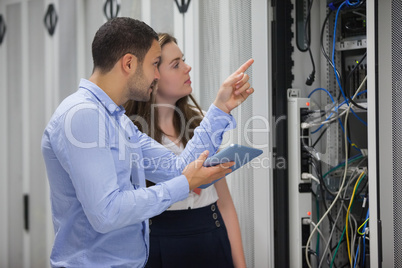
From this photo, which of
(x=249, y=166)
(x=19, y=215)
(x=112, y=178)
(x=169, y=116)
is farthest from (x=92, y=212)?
(x=19, y=215)

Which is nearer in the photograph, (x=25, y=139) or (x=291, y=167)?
(x=291, y=167)

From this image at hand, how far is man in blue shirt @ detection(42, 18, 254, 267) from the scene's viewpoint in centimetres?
110

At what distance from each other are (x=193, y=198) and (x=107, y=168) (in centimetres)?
74

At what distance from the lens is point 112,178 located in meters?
1.12

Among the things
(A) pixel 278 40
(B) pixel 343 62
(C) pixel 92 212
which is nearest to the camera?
(C) pixel 92 212

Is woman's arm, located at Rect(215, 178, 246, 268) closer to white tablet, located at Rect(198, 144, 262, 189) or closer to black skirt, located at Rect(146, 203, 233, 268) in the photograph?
black skirt, located at Rect(146, 203, 233, 268)

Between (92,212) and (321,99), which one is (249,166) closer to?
(321,99)

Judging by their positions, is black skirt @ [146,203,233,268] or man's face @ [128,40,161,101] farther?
black skirt @ [146,203,233,268]

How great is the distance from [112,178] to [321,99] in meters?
1.69

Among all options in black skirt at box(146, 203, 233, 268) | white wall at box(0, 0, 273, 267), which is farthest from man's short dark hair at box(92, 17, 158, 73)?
white wall at box(0, 0, 273, 267)

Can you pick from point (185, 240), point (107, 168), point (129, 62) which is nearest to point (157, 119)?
point (185, 240)

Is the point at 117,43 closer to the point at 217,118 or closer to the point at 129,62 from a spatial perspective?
the point at 129,62

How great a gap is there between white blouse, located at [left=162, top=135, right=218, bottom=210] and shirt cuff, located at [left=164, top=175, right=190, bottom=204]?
52cm

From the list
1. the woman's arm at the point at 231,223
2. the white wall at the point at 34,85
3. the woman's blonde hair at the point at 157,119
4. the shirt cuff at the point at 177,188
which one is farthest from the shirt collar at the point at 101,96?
the white wall at the point at 34,85
